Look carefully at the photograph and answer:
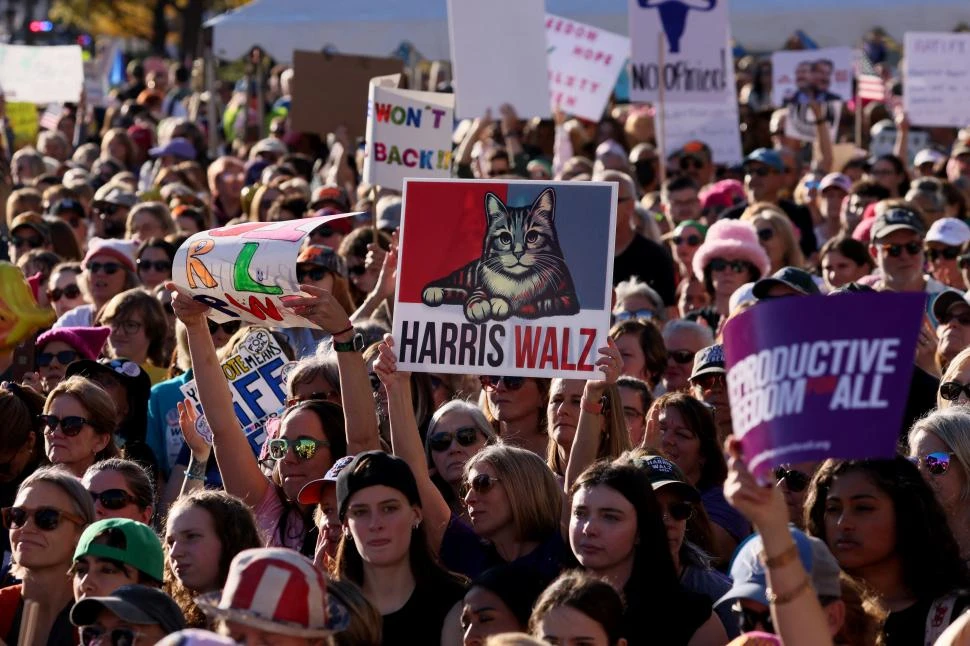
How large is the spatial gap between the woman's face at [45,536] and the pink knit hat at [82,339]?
2.42 metres

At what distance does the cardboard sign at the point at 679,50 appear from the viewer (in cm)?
1294

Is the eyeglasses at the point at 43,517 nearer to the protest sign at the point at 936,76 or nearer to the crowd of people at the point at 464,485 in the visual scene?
the crowd of people at the point at 464,485

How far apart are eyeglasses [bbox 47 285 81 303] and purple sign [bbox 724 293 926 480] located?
6.85m

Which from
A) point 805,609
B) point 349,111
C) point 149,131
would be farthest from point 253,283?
point 149,131

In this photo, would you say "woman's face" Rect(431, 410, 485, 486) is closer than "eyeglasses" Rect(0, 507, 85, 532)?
No

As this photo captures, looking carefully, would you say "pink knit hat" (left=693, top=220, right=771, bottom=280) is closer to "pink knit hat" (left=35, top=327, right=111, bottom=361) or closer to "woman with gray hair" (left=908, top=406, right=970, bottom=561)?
"pink knit hat" (left=35, top=327, right=111, bottom=361)

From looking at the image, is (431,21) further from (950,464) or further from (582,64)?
(950,464)

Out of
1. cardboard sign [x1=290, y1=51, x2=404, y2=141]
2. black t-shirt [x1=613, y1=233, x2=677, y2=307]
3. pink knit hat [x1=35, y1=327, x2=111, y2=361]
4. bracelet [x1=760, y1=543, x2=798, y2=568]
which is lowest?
bracelet [x1=760, y1=543, x2=798, y2=568]

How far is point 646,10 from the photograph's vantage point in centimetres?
1292

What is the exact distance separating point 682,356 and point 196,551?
3018mm

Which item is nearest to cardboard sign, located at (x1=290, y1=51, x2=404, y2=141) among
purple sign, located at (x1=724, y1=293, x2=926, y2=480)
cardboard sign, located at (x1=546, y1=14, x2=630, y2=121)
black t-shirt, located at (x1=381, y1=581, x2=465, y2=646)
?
cardboard sign, located at (x1=546, y1=14, x2=630, y2=121)

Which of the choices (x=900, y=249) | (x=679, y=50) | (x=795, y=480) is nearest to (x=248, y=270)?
(x=795, y=480)

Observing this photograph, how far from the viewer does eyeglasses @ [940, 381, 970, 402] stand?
615cm

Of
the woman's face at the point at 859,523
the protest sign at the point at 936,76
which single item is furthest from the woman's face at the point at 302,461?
the protest sign at the point at 936,76
